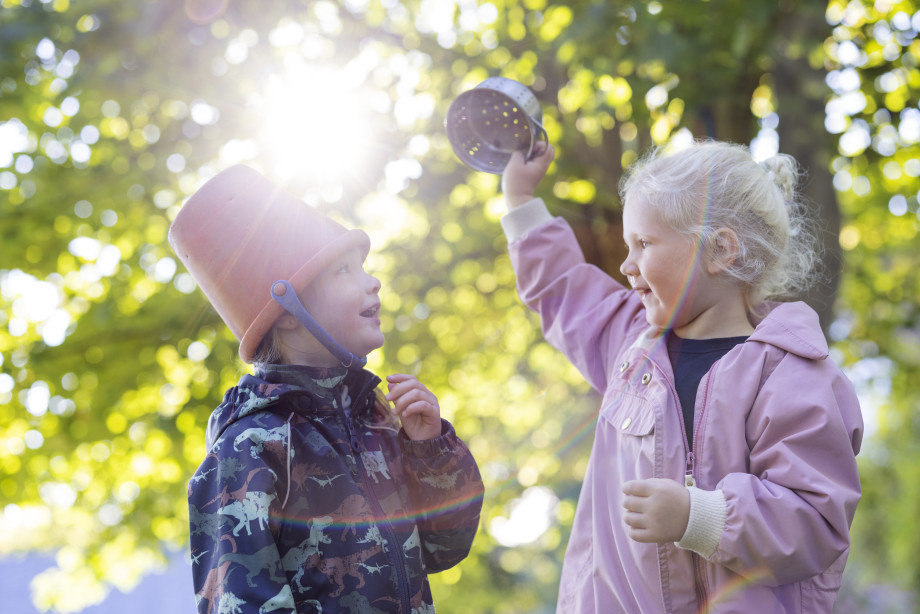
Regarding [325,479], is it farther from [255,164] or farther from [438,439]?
[255,164]

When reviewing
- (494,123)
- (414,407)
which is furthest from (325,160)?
(414,407)

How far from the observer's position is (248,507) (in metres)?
1.47

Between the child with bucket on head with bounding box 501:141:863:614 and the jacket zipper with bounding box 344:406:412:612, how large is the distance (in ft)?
1.46

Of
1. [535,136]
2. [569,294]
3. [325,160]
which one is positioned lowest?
[325,160]

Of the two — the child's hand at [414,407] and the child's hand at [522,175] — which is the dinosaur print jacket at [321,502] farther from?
the child's hand at [522,175]

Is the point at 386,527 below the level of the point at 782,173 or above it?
below

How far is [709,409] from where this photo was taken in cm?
164

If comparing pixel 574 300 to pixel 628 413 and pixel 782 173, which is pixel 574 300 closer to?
pixel 628 413

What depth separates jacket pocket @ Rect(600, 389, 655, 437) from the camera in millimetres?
1718

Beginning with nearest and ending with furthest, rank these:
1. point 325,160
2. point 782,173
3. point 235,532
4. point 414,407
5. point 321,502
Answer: point 235,532
point 321,502
point 414,407
point 782,173
point 325,160

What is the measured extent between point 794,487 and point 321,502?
0.92 m

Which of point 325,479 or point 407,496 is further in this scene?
point 407,496

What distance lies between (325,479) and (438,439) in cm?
31

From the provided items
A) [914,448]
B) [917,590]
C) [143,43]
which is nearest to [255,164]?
[143,43]
